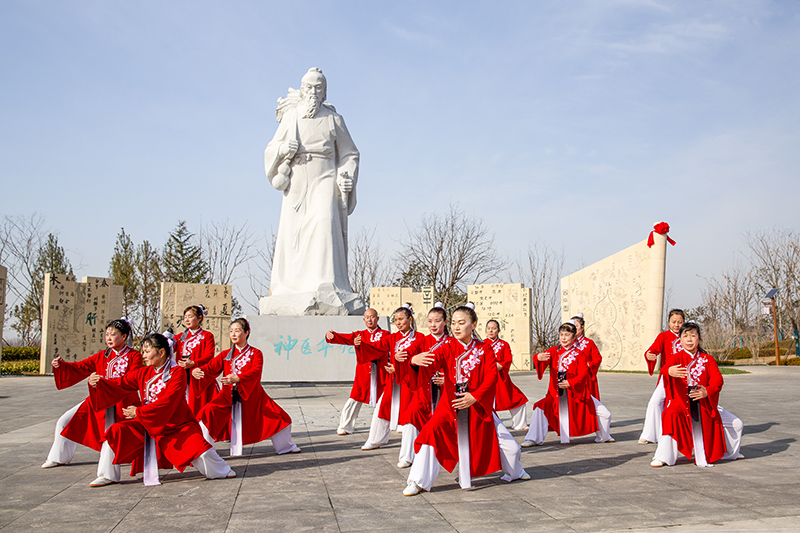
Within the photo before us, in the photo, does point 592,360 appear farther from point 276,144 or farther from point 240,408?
point 276,144

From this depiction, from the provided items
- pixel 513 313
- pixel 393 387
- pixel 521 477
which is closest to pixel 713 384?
pixel 521 477

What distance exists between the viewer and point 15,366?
617 inches

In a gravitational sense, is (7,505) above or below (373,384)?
below

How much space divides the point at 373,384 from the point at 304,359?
4.56m

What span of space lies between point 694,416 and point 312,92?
8840 millimetres

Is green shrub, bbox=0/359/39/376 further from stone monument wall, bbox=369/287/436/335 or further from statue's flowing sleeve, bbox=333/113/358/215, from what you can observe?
statue's flowing sleeve, bbox=333/113/358/215

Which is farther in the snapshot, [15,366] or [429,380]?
[15,366]

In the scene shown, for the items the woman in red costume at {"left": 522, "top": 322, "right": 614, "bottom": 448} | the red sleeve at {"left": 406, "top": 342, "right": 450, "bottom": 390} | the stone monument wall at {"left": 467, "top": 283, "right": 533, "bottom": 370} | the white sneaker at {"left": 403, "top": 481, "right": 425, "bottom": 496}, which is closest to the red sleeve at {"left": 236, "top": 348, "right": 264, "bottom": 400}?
the red sleeve at {"left": 406, "top": 342, "right": 450, "bottom": 390}

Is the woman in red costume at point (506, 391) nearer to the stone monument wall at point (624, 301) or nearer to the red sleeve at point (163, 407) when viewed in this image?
the red sleeve at point (163, 407)

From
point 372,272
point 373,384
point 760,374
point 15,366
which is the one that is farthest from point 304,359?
point 372,272

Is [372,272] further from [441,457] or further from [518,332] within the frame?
[441,457]

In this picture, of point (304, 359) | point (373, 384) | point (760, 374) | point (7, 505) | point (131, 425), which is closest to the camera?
point (7, 505)

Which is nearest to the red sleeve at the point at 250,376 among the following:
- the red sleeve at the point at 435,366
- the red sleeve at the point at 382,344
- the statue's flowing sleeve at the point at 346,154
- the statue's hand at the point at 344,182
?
the red sleeve at the point at 382,344

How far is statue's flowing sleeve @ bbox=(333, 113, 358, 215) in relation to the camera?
1169 cm
